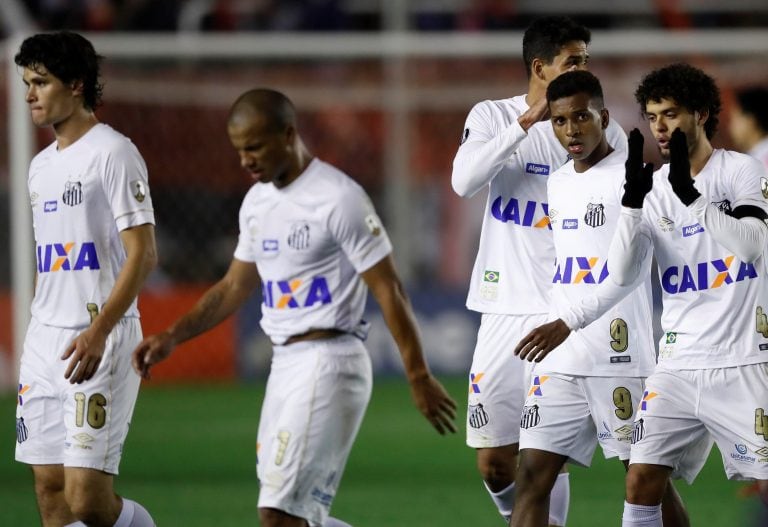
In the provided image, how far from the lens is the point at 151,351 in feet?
19.4

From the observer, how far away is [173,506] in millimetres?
9336

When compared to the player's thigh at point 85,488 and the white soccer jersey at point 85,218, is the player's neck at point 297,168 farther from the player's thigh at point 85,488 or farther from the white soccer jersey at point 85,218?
the player's thigh at point 85,488

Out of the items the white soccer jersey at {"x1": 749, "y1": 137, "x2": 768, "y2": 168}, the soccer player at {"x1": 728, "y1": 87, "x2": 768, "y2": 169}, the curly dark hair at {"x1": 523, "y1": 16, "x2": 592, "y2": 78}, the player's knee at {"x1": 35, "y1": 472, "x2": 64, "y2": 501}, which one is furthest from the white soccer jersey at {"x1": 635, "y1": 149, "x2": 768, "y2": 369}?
the soccer player at {"x1": 728, "y1": 87, "x2": 768, "y2": 169}

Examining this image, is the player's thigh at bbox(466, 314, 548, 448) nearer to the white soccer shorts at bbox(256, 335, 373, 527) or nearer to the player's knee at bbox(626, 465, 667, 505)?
the player's knee at bbox(626, 465, 667, 505)

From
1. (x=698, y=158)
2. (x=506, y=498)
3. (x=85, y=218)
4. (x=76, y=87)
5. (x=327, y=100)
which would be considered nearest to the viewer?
(x=698, y=158)

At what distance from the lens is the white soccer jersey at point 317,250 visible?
19.0ft

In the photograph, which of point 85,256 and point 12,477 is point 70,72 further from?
point 12,477

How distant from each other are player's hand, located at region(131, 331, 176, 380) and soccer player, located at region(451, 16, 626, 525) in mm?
1643

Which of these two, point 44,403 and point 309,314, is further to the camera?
point 44,403

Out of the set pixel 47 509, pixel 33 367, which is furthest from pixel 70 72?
pixel 47 509

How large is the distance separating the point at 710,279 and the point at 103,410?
8.67ft

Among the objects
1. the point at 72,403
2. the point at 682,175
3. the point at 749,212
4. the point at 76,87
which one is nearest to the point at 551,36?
the point at 682,175

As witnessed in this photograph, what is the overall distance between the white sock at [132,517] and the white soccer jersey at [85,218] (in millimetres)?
830

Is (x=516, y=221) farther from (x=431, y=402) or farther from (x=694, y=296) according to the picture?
(x=431, y=402)
